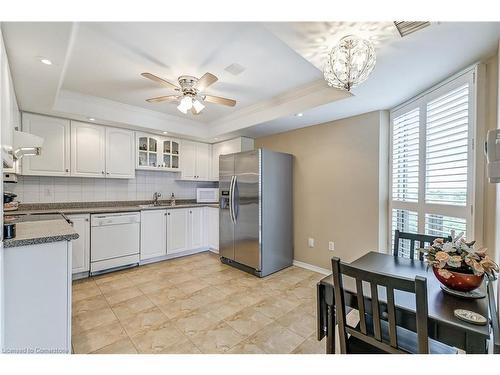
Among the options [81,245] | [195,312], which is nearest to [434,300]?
[195,312]

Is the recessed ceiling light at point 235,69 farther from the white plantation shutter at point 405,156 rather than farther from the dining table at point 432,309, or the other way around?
the dining table at point 432,309

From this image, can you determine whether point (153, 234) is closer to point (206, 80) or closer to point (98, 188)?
point (98, 188)

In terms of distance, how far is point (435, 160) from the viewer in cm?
204

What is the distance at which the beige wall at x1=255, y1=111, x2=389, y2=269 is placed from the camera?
2.79m

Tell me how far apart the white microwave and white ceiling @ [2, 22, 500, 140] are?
1.66 meters

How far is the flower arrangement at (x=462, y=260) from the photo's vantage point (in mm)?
1102

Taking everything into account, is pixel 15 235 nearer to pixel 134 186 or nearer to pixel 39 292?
pixel 39 292

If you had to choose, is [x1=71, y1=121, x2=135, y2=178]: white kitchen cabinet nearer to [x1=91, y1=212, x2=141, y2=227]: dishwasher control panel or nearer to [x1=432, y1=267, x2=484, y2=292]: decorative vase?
[x1=91, y1=212, x2=141, y2=227]: dishwasher control panel

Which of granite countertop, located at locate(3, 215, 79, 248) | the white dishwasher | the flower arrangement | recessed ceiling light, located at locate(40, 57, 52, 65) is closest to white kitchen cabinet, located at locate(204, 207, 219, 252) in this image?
the white dishwasher

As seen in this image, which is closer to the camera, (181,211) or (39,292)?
(39,292)

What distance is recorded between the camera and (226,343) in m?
1.82

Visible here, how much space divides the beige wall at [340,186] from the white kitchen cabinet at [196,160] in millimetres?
1618
